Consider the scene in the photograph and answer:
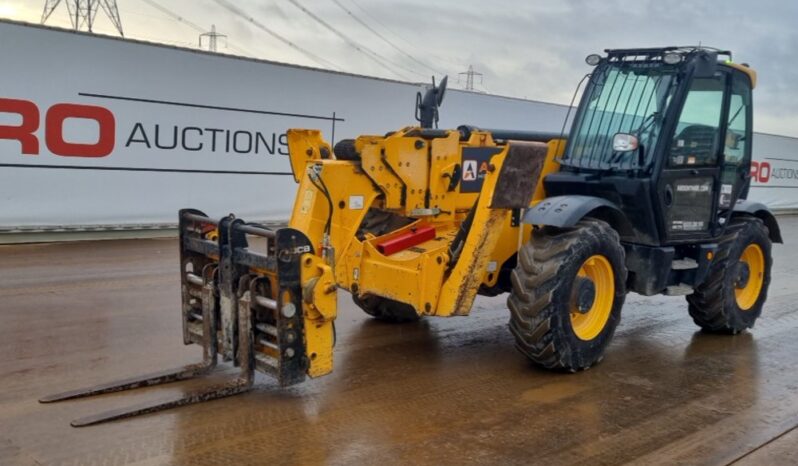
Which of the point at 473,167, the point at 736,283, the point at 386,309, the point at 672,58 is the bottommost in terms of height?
Answer: the point at 386,309

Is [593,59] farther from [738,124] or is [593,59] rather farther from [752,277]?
[752,277]

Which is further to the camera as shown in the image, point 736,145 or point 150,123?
point 150,123

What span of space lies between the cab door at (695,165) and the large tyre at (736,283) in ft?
1.09

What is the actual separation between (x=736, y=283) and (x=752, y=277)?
0.38m

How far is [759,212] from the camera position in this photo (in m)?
7.64

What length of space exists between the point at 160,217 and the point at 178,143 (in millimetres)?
1213

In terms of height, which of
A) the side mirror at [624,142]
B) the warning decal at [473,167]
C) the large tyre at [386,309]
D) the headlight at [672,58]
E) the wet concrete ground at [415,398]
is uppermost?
the headlight at [672,58]

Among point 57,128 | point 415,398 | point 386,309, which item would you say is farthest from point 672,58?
point 57,128

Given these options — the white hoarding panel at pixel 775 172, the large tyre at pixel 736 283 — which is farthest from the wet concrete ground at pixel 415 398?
the white hoarding panel at pixel 775 172

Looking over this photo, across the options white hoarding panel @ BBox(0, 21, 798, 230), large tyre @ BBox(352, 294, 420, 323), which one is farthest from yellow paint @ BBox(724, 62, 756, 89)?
white hoarding panel @ BBox(0, 21, 798, 230)

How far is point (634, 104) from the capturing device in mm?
6625

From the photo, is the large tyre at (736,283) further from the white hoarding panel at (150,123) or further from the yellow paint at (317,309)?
the white hoarding panel at (150,123)

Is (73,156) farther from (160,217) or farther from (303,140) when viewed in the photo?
(303,140)

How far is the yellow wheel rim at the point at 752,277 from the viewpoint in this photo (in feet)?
24.6
